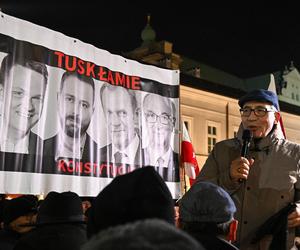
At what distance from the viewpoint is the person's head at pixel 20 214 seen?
4.43 metres

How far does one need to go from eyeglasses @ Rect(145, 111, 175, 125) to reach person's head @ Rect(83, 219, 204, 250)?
11.7ft

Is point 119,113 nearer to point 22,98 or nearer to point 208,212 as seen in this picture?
point 22,98

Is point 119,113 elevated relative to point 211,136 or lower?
lower

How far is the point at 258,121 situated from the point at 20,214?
104 inches

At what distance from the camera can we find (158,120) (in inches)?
184

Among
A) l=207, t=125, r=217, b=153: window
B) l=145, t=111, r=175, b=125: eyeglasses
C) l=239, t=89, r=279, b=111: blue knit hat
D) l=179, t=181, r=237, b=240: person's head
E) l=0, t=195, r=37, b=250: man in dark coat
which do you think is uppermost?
l=207, t=125, r=217, b=153: window

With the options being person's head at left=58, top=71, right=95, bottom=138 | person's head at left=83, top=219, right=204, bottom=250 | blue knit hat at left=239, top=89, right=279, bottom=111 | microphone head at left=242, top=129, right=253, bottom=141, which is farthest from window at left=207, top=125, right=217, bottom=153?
person's head at left=83, top=219, right=204, bottom=250

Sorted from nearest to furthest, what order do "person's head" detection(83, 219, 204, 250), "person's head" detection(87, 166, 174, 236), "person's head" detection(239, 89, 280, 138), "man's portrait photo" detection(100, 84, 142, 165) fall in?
"person's head" detection(83, 219, 204, 250)
"person's head" detection(87, 166, 174, 236)
"person's head" detection(239, 89, 280, 138)
"man's portrait photo" detection(100, 84, 142, 165)

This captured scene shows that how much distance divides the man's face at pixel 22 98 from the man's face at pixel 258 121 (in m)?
1.68

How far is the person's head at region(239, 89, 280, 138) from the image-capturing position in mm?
2871

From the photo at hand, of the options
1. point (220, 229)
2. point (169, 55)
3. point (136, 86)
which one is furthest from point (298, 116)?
point (220, 229)

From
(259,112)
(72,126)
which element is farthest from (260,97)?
(72,126)

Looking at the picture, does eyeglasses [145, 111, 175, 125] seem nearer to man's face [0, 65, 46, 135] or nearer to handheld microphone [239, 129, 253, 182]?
man's face [0, 65, 46, 135]

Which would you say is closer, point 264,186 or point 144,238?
point 144,238
